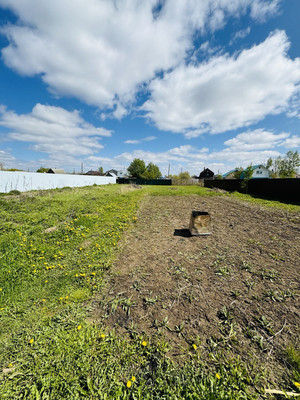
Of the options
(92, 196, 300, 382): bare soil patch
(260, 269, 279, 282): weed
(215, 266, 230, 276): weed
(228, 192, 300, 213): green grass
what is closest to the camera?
(92, 196, 300, 382): bare soil patch

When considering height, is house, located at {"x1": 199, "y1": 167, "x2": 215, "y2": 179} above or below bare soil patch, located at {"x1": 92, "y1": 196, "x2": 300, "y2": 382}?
above

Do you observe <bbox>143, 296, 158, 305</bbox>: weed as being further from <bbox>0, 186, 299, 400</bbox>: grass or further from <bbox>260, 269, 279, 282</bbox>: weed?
<bbox>260, 269, 279, 282</bbox>: weed

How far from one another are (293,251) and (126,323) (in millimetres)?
4189

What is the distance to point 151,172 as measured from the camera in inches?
2154

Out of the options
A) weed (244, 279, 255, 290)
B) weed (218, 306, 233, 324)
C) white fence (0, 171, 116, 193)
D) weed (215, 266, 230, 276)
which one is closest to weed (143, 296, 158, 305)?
weed (218, 306, 233, 324)

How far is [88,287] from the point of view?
8.61 ft

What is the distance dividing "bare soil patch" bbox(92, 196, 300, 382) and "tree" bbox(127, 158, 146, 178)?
49.9 meters

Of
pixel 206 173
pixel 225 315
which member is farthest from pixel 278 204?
pixel 206 173

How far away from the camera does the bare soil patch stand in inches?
69.4

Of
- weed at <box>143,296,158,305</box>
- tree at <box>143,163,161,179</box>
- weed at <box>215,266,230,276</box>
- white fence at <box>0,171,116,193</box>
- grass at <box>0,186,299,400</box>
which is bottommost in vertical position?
grass at <box>0,186,299,400</box>

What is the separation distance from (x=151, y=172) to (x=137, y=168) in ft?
17.0

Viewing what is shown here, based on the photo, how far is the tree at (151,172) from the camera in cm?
5378

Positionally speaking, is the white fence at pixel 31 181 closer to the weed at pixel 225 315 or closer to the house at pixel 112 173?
the weed at pixel 225 315

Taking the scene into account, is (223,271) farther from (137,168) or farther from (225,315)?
(137,168)
